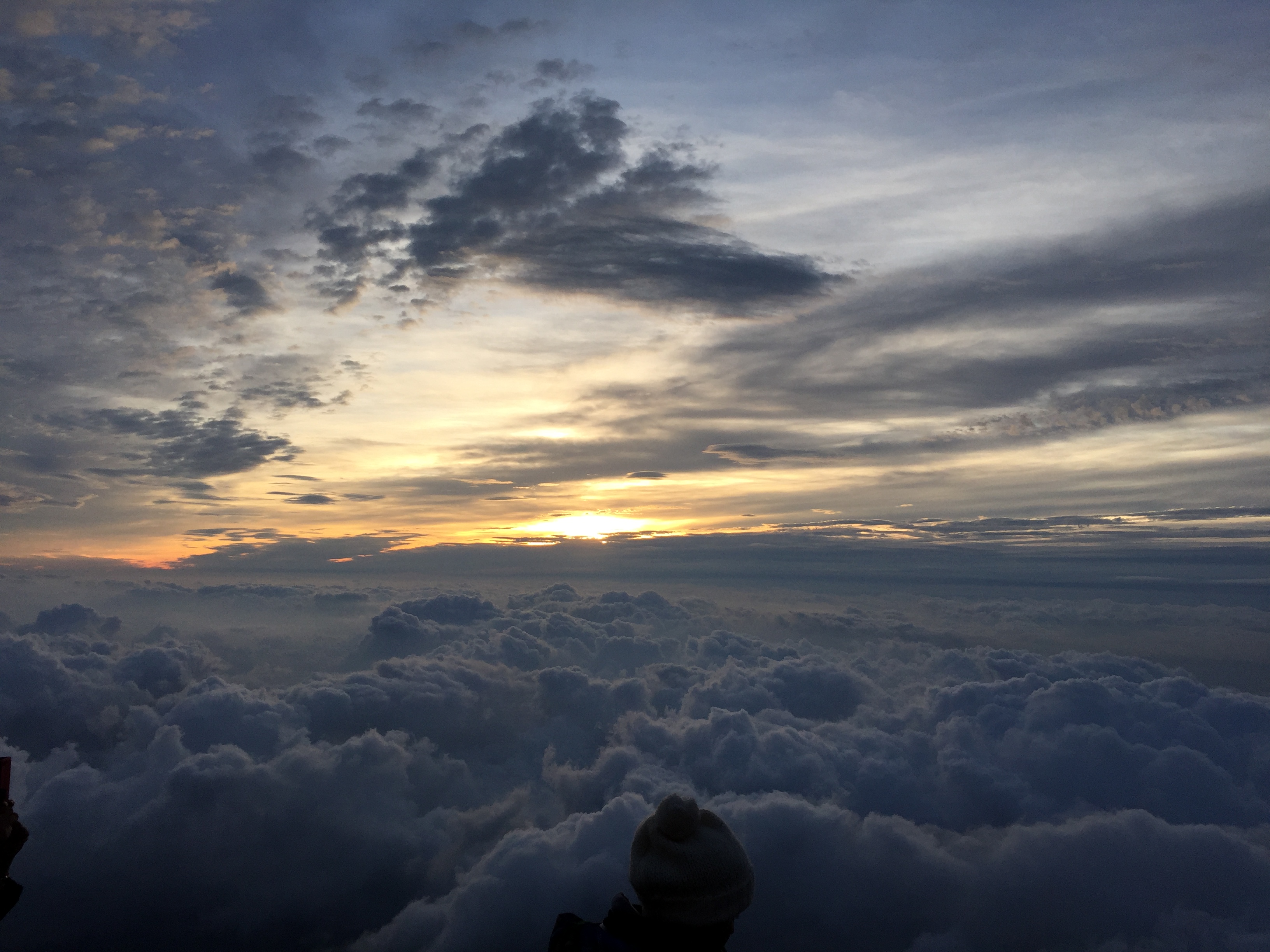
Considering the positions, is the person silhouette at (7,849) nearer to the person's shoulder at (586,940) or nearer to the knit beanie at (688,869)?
the person's shoulder at (586,940)

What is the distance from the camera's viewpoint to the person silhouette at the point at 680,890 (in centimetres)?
534

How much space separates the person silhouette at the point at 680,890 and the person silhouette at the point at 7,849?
636cm

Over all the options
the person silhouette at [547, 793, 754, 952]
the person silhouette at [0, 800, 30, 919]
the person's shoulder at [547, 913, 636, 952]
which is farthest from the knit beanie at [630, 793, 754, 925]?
the person silhouette at [0, 800, 30, 919]

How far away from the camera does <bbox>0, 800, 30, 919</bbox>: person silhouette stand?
23.8 ft

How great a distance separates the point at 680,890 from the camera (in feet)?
17.6

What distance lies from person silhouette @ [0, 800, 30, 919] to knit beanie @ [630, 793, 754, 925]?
6767 millimetres

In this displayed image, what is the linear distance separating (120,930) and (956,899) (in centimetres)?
18859

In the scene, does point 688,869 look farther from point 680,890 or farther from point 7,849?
point 7,849

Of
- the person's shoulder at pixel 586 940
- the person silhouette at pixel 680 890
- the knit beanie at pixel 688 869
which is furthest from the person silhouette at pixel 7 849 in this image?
the knit beanie at pixel 688 869

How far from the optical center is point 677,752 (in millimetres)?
157250

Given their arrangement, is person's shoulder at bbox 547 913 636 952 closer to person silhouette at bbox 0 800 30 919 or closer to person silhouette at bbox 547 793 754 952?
person silhouette at bbox 547 793 754 952

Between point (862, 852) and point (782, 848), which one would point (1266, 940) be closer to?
point (862, 852)

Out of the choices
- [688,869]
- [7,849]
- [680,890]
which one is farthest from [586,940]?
[7,849]

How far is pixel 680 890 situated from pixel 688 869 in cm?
16
